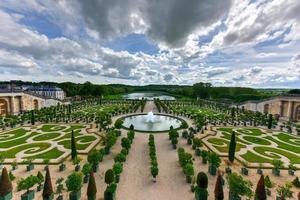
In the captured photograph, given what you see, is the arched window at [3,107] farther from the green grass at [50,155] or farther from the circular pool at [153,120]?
the green grass at [50,155]

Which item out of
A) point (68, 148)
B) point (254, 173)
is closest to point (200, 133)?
point (254, 173)

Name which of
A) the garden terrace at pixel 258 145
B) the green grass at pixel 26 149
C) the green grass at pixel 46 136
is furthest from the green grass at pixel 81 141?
the garden terrace at pixel 258 145

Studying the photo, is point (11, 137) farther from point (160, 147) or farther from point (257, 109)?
point (257, 109)

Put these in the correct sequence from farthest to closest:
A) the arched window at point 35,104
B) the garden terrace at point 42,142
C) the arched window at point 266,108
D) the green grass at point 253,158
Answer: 1. the arched window at point 35,104
2. the arched window at point 266,108
3. the garden terrace at point 42,142
4. the green grass at point 253,158

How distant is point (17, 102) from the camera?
2093 inches

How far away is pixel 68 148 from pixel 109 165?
326 inches

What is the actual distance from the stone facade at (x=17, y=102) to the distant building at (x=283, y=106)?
7548cm

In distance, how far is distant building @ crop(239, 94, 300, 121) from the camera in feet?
161

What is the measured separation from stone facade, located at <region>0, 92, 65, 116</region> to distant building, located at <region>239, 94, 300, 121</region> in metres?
75.5

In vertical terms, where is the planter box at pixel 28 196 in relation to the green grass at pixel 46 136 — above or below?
above

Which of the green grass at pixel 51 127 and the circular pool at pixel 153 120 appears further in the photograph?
the circular pool at pixel 153 120

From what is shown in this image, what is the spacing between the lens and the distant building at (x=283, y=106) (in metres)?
49.0

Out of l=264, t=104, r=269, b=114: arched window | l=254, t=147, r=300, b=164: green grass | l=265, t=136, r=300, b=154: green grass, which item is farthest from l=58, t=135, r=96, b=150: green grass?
l=264, t=104, r=269, b=114: arched window

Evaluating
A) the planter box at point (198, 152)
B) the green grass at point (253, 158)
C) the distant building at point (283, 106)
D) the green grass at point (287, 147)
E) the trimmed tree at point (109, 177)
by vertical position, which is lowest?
the green grass at point (287, 147)
